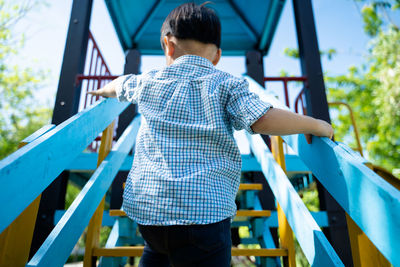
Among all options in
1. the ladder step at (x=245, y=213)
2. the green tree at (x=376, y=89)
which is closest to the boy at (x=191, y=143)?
the ladder step at (x=245, y=213)

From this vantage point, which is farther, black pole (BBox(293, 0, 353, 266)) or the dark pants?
black pole (BBox(293, 0, 353, 266))

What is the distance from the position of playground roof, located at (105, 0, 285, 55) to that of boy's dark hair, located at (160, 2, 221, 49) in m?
3.32

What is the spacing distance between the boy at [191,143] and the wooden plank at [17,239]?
1.22ft

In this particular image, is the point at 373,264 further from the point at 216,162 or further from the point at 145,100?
the point at 145,100

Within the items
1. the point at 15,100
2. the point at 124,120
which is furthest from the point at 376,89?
the point at 15,100

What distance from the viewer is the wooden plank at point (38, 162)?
815 millimetres

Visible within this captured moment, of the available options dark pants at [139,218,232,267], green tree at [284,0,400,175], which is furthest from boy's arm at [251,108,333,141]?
green tree at [284,0,400,175]

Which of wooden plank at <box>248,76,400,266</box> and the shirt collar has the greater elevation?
the shirt collar

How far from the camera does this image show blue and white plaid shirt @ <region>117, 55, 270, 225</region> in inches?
36.1

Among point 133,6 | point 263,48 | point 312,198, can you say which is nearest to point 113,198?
point 133,6

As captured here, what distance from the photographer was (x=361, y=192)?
87 cm

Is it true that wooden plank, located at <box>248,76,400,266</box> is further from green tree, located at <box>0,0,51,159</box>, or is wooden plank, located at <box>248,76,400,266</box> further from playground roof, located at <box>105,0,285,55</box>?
green tree, located at <box>0,0,51,159</box>

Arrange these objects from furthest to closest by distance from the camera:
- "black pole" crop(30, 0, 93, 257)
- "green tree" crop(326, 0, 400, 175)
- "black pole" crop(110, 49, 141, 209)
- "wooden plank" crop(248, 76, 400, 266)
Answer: "green tree" crop(326, 0, 400, 175) → "black pole" crop(110, 49, 141, 209) → "black pole" crop(30, 0, 93, 257) → "wooden plank" crop(248, 76, 400, 266)

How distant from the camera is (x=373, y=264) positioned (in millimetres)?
1061
